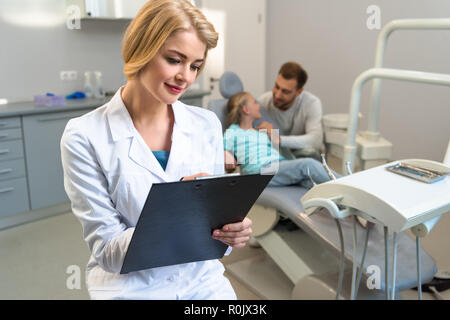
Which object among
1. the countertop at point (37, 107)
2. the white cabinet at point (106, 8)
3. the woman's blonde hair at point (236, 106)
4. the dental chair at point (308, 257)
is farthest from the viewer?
the white cabinet at point (106, 8)

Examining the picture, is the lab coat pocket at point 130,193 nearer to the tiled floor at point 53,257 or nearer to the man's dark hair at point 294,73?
the tiled floor at point 53,257

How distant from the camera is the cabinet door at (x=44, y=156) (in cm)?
310

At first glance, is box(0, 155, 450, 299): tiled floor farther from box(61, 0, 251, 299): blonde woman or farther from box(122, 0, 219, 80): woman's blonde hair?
box(122, 0, 219, 80): woman's blonde hair

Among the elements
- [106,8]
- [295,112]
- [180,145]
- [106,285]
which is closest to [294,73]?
[295,112]

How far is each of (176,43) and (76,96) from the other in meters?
2.82

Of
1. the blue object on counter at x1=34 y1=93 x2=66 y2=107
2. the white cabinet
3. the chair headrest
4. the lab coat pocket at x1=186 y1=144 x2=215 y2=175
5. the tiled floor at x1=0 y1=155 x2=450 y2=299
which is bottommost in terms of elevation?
the tiled floor at x1=0 y1=155 x2=450 y2=299

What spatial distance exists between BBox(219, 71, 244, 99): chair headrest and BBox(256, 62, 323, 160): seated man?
284 mm

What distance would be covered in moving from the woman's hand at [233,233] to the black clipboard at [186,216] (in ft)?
0.04

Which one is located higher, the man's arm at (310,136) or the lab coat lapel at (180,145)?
the lab coat lapel at (180,145)

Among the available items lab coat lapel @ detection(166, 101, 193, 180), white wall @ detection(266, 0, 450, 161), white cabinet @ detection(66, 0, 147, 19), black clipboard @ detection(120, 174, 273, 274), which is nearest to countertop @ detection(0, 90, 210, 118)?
white cabinet @ detection(66, 0, 147, 19)

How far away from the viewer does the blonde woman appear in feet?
3.52

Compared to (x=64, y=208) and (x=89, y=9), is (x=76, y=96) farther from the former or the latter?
(x=64, y=208)

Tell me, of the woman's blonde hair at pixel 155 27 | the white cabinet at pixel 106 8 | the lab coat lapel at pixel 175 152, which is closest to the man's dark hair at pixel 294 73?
the white cabinet at pixel 106 8

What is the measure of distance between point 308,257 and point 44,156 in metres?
2.03
